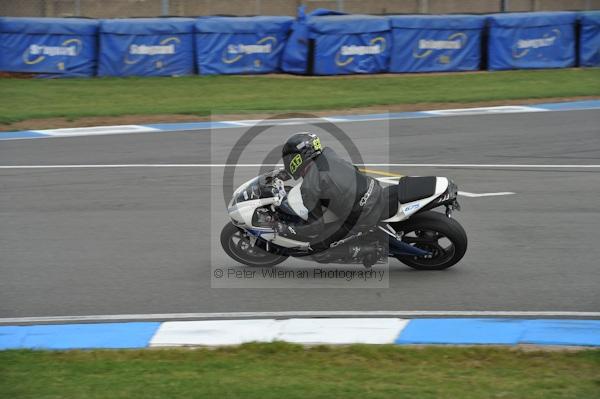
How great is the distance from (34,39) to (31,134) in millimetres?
6013

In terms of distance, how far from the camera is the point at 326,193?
9.01 metres

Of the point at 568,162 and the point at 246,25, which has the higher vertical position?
the point at 246,25

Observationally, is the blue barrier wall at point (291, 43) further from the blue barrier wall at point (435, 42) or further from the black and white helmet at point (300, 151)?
the black and white helmet at point (300, 151)

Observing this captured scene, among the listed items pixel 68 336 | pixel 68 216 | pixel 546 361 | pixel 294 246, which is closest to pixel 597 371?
pixel 546 361

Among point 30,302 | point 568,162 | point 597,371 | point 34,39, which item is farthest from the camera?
point 34,39

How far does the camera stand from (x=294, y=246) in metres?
9.45

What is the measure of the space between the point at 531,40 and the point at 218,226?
53.7 feet

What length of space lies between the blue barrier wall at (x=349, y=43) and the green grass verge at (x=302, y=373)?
58.2 ft

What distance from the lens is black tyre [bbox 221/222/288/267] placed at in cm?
976

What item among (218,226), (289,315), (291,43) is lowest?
(289,315)

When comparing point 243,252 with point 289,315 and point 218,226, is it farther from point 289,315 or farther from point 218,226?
point 218,226

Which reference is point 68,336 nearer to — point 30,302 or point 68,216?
point 30,302

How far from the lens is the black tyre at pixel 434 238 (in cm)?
933

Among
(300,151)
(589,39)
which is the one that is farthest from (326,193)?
(589,39)
